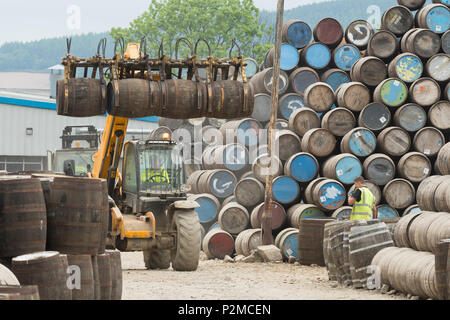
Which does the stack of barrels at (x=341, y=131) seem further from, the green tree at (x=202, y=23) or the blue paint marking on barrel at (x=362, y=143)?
the green tree at (x=202, y=23)

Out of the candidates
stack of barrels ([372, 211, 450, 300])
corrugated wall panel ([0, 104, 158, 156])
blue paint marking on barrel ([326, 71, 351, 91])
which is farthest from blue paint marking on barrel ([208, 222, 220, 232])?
corrugated wall panel ([0, 104, 158, 156])

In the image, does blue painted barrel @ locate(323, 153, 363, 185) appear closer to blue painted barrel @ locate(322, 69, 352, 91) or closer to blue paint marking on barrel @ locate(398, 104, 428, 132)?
blue paint marking on barrel @ locate(398, 104, 428, 132)

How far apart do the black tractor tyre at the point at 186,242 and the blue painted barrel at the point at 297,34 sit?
6583mm

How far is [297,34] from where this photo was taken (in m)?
19.4

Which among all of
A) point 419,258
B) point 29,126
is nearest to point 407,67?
point 419,258

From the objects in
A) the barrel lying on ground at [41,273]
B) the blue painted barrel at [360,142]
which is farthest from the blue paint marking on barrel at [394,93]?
the barrel lying on ground at [41,273]

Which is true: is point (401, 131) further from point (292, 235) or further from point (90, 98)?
point (90, 98)

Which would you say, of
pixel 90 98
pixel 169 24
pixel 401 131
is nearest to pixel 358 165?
pixel 401 131

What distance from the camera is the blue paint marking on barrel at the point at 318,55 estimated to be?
1927cm

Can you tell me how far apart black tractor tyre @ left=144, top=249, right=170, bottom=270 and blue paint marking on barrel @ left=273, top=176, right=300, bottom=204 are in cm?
318

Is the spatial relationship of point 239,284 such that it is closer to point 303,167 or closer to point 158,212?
point 158,212

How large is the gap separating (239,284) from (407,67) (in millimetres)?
7158

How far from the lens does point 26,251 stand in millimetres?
8312

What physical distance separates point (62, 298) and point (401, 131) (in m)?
10.9
